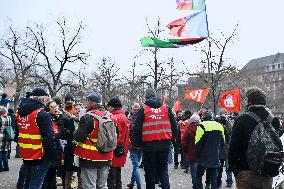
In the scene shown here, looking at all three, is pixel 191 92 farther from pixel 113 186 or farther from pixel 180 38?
pixel 113 186

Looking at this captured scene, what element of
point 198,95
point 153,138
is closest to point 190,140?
point 153,138

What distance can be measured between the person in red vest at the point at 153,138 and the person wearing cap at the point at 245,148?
2.83 m

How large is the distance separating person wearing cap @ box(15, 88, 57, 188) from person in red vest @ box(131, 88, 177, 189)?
1.90m

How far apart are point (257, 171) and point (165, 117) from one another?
10.8 feet

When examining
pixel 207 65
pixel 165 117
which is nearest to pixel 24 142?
pixel 165 117

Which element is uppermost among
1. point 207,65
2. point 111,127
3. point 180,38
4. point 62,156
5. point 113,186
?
point 207,65

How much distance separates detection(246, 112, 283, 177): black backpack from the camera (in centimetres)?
487

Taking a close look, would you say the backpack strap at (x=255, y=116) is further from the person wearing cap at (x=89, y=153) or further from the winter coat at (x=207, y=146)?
the winter coat at (x=207, y=146)

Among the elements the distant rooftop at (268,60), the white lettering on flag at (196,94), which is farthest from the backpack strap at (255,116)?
the distant rooftop at (268,60)

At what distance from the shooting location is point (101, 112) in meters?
6.77

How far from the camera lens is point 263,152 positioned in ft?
16.0

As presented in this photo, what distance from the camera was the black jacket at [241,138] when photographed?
16.6 feet

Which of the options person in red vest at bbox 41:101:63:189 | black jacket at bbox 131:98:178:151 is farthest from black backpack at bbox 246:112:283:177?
person in red vest at bbox 41:101:63:189

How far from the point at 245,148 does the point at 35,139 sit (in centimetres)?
331
